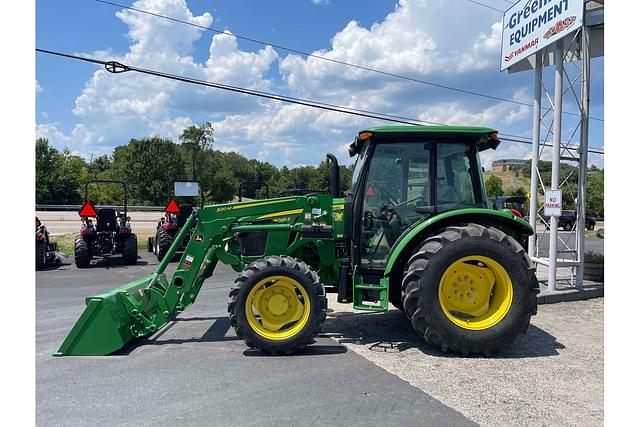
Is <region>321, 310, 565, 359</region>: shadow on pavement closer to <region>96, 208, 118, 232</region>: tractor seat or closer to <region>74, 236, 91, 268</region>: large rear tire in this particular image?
<region>74, 236, 91, 268</region>: large rear tire

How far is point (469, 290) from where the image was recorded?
15.9ft

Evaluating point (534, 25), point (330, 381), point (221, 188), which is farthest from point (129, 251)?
point (221, 188)

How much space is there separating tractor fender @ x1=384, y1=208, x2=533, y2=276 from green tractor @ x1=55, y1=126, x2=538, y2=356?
14mm

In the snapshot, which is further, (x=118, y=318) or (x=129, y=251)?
(x=129, y=251)

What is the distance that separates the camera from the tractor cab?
16.7 ft

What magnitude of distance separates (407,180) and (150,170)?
49.8m

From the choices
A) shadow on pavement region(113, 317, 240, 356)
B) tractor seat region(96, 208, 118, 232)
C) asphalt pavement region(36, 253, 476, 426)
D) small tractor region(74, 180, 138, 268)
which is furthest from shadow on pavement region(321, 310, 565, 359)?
tractor seat region(96, 208, 118, 232)

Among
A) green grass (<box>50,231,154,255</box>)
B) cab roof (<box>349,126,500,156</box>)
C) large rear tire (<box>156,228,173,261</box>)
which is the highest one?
cab roof (<box>349,126,500,156</box>)

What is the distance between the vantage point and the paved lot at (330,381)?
334cm

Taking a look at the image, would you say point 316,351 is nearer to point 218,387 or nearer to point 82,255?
point 218,387

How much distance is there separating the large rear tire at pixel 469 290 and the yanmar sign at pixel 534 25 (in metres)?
4.46

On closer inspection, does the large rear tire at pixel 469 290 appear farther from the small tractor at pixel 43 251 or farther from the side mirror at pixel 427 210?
the small tractor at pixel 43 251

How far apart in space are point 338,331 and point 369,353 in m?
0.85

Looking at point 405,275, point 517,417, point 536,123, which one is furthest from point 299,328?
point 536,123
